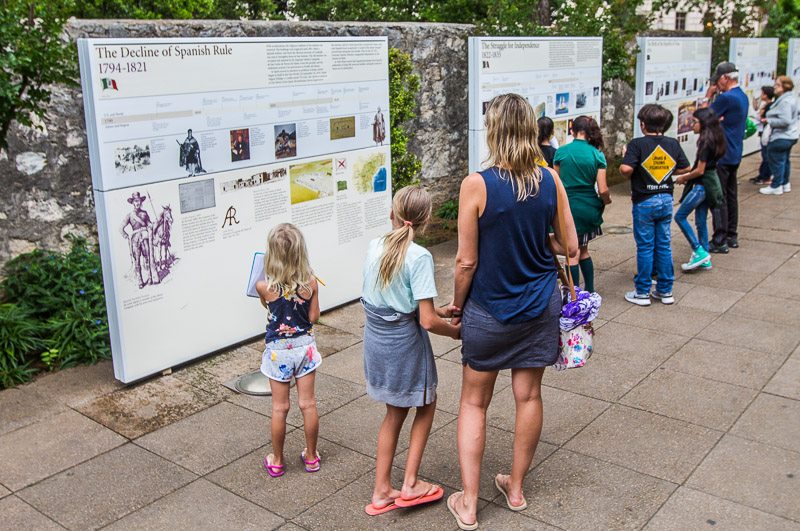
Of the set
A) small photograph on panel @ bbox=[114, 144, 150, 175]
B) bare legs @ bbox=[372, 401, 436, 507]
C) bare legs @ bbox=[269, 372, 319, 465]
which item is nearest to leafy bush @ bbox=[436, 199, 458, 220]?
small photograph on panel @ bbox=[114, 144, 150, 175]

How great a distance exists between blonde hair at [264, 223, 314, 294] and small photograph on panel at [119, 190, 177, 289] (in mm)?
1539

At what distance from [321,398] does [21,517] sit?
2008mm

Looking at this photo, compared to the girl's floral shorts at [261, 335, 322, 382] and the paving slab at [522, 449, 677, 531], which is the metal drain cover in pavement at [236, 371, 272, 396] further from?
the paving slab at [522, 449, 677, 531]

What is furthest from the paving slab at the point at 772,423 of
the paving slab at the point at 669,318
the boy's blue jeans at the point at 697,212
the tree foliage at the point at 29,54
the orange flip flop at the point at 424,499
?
the tree foliage at the point at 29,54

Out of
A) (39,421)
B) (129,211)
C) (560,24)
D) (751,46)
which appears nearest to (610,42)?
(560,24)

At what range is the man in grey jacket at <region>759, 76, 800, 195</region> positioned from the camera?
36.9 ft

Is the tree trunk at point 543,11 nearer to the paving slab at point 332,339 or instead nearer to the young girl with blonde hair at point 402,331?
the paving slab at point 332,339

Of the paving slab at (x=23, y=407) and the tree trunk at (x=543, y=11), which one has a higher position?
the tree trunk at (x=543, y=11)

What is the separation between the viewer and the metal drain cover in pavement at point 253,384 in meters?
5.77

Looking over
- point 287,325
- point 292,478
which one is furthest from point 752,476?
point 287,325

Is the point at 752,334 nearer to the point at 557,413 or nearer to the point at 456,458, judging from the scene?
the point at 557,413

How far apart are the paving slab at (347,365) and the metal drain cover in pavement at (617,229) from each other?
4739mm

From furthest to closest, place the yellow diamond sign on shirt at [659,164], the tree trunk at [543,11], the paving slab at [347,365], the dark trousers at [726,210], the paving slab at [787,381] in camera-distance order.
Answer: the tree trunk at [543,11] → the dark trousers at [726,210] → the yellow diamond sign on shirt at [659,164] → the paving slab at [347,365] → the paving slab at [787,381]

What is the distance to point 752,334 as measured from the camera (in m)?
6.78
